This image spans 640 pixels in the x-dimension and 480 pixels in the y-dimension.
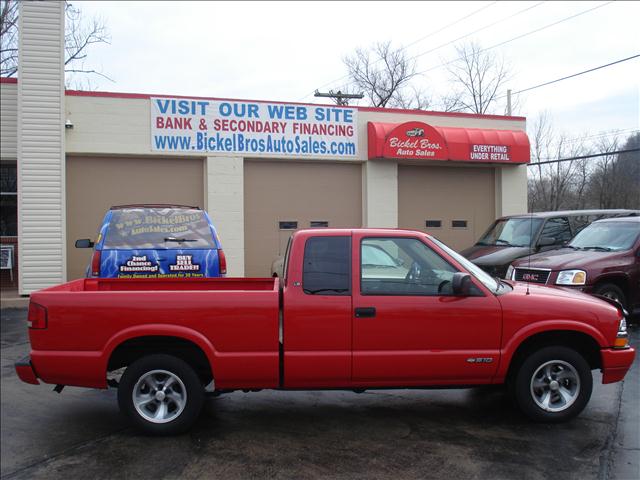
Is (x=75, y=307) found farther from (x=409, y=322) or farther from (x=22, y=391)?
(x=409, y=322)

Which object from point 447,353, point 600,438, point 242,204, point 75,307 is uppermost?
point 242,204

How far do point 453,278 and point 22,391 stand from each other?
15.2 feet

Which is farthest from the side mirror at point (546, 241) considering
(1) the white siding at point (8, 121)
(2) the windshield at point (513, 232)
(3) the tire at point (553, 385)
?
(1) the white siding at point (8, 121)

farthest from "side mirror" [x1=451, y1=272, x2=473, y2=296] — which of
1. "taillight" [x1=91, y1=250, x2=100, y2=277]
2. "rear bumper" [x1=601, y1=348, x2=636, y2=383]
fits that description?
"taillight" [x1=91, y1=250, x2=100, y2=277]

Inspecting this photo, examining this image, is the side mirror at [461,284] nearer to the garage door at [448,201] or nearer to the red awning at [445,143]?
the red awning at [445,143]

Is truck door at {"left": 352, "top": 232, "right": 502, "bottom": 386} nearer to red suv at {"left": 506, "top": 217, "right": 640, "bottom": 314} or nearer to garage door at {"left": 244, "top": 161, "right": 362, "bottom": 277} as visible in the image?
red suv at {"left": 506, "top": 217, "right": 640, "bottom": 314}

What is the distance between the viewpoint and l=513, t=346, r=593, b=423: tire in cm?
509

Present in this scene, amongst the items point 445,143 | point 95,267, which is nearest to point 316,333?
point 95,267

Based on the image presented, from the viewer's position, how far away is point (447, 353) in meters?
4.96

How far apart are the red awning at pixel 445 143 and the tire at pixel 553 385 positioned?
10651 mm

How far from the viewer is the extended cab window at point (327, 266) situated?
16.4ft

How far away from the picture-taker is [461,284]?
485cm

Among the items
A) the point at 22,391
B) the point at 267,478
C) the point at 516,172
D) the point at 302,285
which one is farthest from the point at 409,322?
the point at 516,172

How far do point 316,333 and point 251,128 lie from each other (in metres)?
10.7
